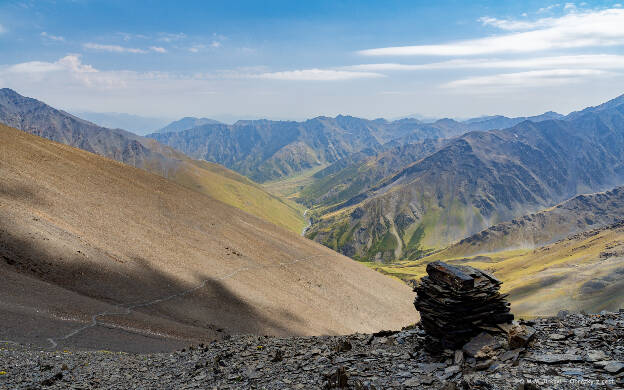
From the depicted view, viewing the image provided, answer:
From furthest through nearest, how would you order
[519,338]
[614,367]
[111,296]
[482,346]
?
1. [111,296]
2. [482,346]
3. [519,338]
4. [614,367]

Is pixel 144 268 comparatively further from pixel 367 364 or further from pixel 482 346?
pixel 482 346

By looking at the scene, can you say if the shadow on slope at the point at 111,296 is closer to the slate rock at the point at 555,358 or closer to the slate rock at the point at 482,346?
the slate rock at the point at 482,346

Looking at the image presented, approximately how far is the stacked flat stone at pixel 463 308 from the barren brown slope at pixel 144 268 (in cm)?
2727


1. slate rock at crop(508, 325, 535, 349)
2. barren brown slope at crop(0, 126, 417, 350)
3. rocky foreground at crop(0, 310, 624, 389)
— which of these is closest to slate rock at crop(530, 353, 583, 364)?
rocky foreground at crop(0, 310, 624, 389)

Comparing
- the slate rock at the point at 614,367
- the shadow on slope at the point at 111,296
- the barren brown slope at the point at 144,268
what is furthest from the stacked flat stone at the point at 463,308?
the shadow on slope at the point at 111,296

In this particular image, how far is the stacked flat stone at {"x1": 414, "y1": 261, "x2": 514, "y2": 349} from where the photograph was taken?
1997cm

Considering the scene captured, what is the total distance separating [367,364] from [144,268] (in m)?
44.5

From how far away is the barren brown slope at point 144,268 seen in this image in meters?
39.7

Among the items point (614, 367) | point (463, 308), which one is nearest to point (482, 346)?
point (463, 308)

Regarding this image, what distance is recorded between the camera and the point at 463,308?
20.2 meters

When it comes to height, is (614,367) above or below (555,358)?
above

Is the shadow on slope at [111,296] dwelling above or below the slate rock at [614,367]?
below

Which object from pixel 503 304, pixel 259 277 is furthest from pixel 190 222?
pixel 503 304

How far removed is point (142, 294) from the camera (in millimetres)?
48938
